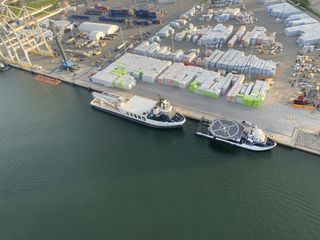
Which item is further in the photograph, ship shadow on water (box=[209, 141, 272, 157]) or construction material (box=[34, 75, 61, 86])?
construction material (box=[34, 75, 61, 86])

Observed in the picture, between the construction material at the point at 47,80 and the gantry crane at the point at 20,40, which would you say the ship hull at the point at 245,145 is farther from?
the gantry crane at the point at 20,40

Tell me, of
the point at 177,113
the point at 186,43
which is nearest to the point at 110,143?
the point at 177,113

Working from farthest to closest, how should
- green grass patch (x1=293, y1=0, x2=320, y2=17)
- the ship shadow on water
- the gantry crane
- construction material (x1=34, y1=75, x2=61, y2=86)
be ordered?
green grass patch (x1=293, y1=0, x2=320, y2=17) → the gantry crane → construction material (x1=34, y1=75, x2=61, y2=86) → the ship shadow on water

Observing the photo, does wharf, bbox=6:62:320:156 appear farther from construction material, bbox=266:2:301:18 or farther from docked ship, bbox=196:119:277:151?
construction material, bbox=266:2:301:18

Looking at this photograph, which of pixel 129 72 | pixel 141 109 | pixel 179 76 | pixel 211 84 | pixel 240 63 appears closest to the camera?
pixel 141 109

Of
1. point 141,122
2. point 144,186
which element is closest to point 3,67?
point 141,122

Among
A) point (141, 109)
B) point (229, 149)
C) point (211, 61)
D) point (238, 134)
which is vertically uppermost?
point (211, 61)

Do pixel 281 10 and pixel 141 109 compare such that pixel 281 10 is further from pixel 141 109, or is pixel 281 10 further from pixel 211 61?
pixel 141 109

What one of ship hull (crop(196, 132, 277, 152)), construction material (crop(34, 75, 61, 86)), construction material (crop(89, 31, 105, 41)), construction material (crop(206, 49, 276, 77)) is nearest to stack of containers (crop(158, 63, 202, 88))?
construction material (crop(206, 49, 276, 77))
